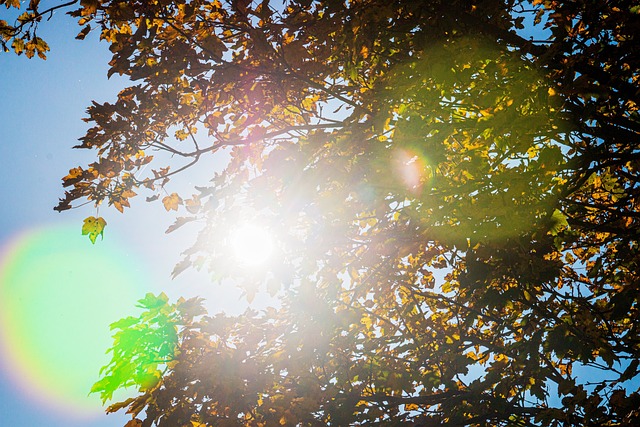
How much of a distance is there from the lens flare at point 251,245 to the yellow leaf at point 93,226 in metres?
1.28

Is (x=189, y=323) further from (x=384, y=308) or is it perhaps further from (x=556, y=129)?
(x=556, y=129)

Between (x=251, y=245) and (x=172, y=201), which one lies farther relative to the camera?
(x=172, y=201)

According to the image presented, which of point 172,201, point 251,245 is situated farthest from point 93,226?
point 251,245

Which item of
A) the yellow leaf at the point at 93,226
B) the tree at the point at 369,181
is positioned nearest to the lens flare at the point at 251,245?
the tree at the point at 369,181

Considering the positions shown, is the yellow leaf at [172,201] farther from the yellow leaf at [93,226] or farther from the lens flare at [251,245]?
the lens flare at [251,245]

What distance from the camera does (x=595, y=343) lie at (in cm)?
306

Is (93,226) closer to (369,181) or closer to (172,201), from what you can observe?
(172,201)

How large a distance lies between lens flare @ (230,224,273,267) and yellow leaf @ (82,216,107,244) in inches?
50.5

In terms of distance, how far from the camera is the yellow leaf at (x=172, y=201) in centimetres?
397

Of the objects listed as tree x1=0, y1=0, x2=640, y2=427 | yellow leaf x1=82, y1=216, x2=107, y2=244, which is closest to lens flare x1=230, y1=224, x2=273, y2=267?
tree x1=0, y1=0, x2=640, y2=427

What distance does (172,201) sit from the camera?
4.00 metres

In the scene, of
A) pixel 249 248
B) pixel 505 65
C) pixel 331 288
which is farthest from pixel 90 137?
pixel 505 65

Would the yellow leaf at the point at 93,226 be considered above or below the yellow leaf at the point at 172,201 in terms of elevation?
below

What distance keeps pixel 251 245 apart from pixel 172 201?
1.16m
